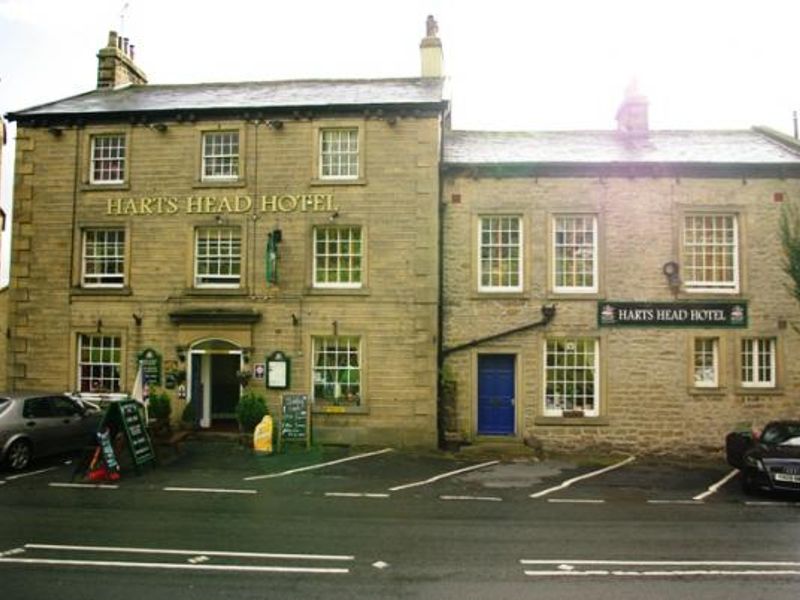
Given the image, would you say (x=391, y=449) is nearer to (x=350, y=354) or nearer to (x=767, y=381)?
(x=350, y=354)

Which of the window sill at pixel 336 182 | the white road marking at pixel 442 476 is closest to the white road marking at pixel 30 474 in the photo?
the white road marking at pixel 442 476

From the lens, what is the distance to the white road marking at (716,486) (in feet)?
43.2

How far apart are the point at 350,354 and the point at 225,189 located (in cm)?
596

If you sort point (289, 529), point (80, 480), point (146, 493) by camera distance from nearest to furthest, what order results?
point (289, 529) < point (146, 493) < point (80, 480)

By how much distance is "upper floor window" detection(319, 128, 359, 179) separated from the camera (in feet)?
62.1

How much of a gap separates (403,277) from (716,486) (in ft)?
29.9

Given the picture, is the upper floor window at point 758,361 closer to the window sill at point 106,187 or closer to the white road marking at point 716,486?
the white road marking at point 716,486

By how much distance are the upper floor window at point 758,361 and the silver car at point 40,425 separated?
56.7 ft

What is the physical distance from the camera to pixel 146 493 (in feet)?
41.6

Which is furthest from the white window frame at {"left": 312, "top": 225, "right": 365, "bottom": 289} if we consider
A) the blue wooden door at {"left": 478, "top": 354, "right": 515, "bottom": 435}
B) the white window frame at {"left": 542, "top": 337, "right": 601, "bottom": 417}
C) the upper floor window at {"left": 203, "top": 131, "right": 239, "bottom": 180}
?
the white window frame at {"left": 542, "top": 337, "right": 601, "bottom": 417}

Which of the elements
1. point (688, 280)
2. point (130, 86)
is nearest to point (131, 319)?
point (130, 86)

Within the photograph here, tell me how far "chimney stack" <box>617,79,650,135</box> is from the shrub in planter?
1418 cm

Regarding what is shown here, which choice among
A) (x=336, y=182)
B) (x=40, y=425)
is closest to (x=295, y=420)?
(x=40, y=425)

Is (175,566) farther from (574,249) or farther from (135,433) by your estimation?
(574,249)
